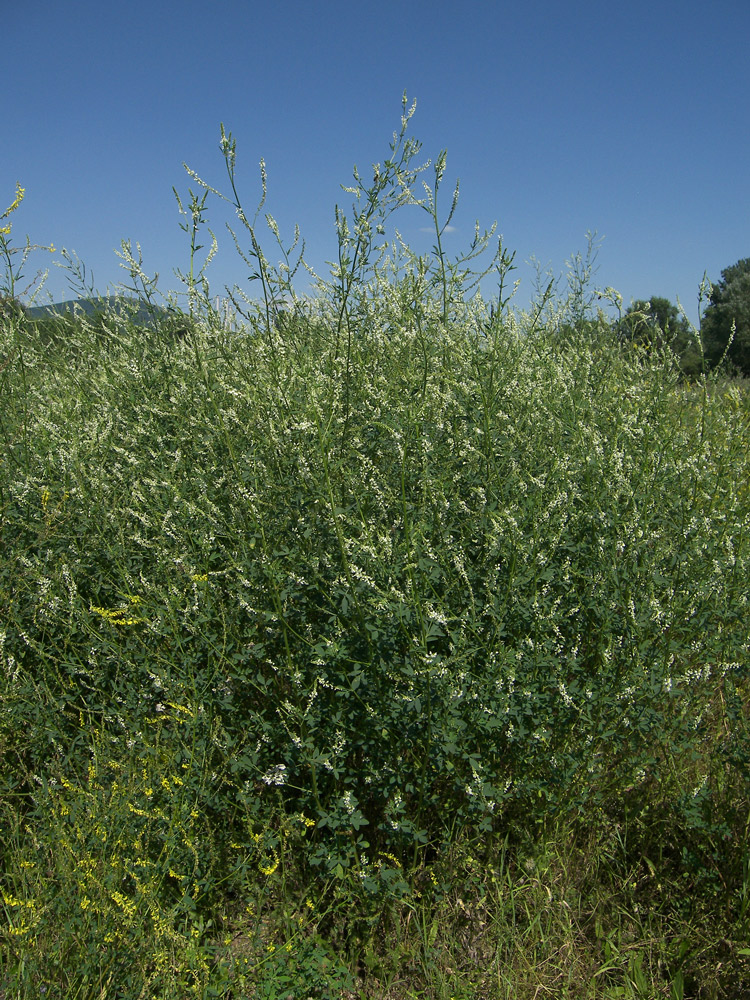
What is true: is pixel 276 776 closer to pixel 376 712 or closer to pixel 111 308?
pixel 376 712

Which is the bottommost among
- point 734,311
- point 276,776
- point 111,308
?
point 276,776

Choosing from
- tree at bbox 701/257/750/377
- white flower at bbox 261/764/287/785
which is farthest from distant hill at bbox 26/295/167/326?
tree at bbox 701/257/750/377

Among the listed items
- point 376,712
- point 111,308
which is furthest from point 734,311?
point 376,712

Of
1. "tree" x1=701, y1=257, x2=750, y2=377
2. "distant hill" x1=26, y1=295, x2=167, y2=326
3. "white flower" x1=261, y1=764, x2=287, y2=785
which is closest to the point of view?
"white flower" x1=261, y1=764, x2=287, y2=785

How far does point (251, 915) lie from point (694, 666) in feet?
6.41

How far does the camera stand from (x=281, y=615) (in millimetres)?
2209

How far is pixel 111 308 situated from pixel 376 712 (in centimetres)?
391

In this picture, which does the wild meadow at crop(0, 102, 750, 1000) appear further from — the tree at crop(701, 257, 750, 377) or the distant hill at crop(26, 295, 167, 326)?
the tree at crop(701, 257, 750, 377)

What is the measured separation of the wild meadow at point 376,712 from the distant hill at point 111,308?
126 centimetres

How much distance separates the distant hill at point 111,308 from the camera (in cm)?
398

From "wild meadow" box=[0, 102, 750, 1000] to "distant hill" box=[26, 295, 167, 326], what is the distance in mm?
1259

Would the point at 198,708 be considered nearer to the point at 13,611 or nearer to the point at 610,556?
the point at 13,611

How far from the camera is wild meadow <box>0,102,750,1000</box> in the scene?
2.10 metres

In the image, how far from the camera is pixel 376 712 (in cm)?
220
